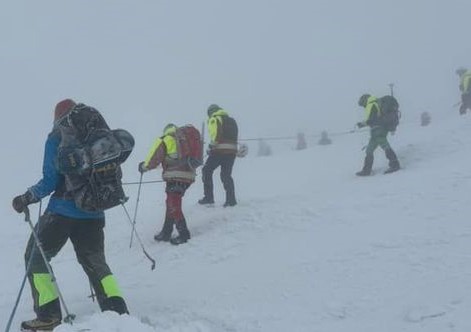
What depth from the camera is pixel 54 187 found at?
597cm

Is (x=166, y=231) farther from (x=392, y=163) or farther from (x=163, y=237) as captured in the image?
(x=392, y=163)

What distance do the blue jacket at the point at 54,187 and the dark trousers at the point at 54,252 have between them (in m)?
0.07

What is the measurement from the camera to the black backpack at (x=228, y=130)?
11.7 meters

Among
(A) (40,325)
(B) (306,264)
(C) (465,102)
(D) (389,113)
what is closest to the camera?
(A) (40,325)

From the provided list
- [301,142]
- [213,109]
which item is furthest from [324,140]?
[213,109]

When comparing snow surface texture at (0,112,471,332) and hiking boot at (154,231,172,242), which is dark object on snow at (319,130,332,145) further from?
hiking boot at (154,231,172,242)

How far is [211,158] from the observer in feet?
38.9

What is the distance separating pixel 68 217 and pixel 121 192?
60 centimetres

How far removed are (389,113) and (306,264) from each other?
6705 millimetres

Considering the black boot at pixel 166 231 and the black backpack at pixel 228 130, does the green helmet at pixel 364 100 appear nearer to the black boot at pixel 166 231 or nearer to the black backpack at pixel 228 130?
the black backpack at pixel 228 130

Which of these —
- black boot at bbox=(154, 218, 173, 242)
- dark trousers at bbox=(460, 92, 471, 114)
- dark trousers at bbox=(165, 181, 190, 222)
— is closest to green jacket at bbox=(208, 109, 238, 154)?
dark trousers at bbox=(165, 181, 190, 222)

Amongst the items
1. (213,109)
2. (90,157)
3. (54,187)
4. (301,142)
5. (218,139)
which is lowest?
(301,142)

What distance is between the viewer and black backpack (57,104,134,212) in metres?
5.68

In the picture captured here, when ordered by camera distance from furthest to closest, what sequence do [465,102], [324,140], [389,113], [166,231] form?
[324,140] < [465,102] < [389,113] < [166,231]
